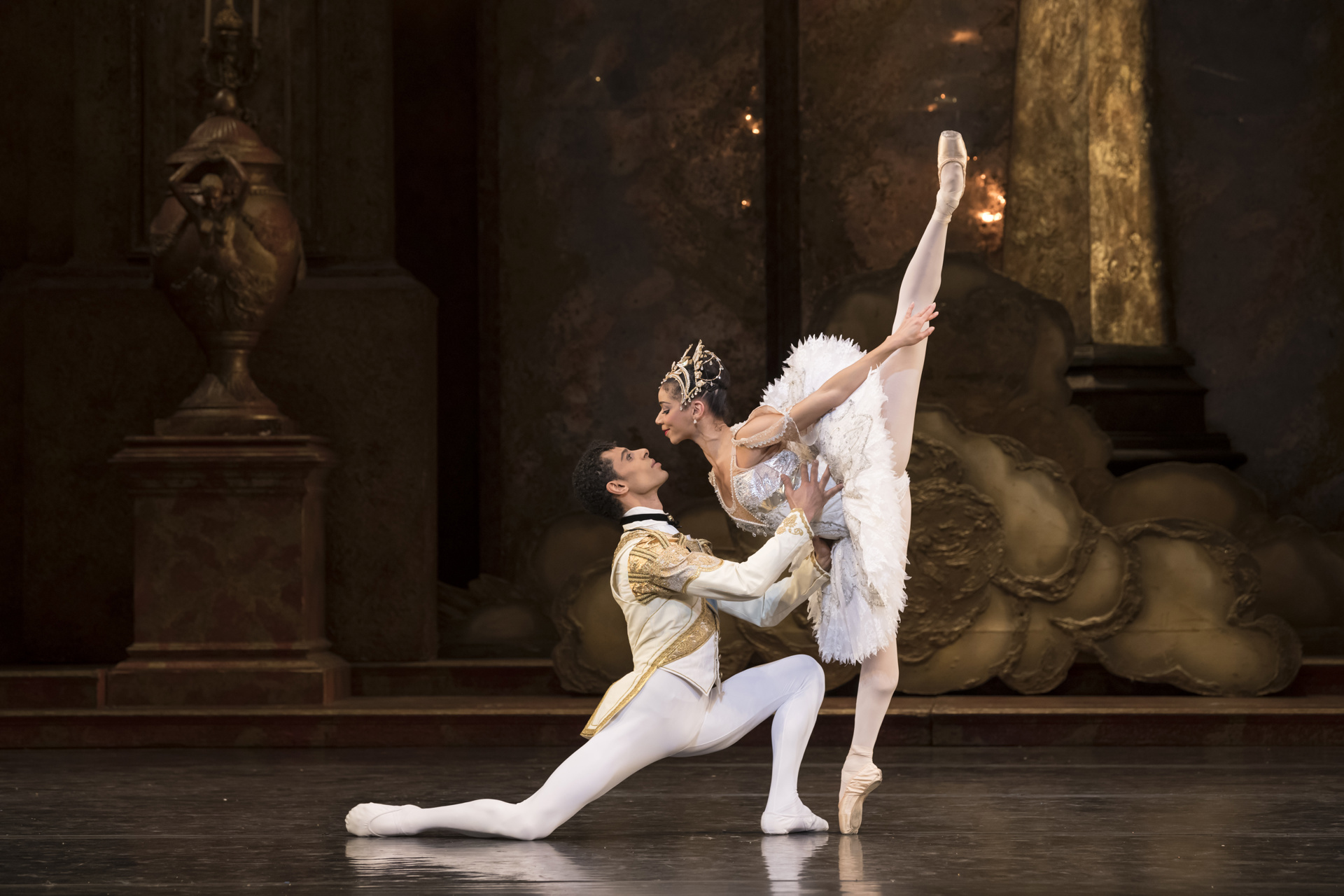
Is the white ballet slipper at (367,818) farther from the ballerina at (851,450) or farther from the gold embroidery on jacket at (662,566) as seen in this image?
the ballerina at (851,450)

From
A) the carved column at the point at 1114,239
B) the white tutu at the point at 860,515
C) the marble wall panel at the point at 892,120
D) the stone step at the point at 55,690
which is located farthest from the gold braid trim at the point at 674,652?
the marble wall panel at the point at 892,120

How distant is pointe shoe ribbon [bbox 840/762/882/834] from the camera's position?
4574 mm

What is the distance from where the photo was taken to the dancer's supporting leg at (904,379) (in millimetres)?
4715

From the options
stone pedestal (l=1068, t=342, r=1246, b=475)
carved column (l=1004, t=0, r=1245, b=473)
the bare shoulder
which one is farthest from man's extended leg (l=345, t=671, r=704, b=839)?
carved column (l=1004, t=0, r=1245, b=473)

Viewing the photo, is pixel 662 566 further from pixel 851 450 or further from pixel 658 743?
pixel 851 450

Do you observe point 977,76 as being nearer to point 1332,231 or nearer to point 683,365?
point 1332,231

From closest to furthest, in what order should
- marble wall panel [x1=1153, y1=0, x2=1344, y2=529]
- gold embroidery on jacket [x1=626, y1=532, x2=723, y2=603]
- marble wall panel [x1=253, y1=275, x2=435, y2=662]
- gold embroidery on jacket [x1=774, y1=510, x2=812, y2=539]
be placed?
gold embroidery on jacket [x1=774, y1=510, x2=812, y2=539]
gold embroidery on jacket [x1=626, y1=532, x2=723, y2=603]
marble wall panel [x1=253, y1=275, x2=435, y2=662]
marble wall panel [x1=1153, y1=0, x2=1344, y2=529]

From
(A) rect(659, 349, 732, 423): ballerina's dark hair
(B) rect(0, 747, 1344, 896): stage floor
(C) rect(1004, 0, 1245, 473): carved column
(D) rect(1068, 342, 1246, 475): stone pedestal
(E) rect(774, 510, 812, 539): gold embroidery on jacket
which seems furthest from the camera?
(C) rect(1004, 0, 1245, 473): carved column

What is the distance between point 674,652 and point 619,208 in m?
4.90

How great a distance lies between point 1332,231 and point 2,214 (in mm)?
6568

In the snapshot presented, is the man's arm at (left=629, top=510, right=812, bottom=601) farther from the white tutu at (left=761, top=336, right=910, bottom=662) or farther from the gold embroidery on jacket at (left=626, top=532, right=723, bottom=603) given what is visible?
the white tutu at (left=761, top=336, right=910, bottom=662)

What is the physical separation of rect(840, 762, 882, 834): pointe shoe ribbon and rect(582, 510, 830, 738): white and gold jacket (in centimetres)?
45

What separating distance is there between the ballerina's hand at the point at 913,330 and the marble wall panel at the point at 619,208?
4.40 metres

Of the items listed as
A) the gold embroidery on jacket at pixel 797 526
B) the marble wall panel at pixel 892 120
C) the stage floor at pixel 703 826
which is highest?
the marble wall panel at pixel 892 120
